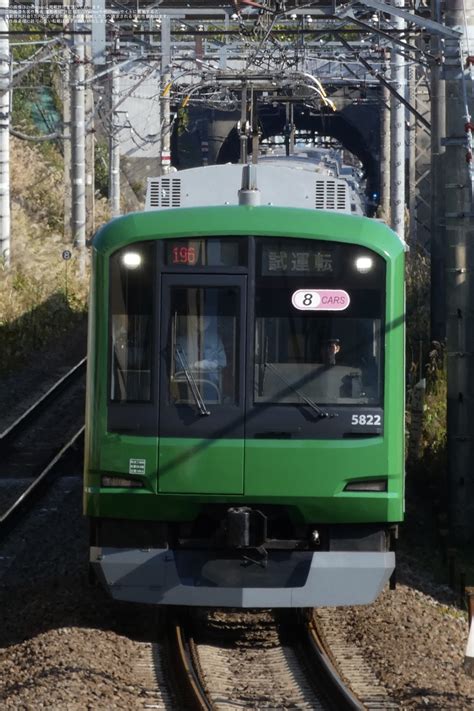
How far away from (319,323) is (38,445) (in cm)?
828

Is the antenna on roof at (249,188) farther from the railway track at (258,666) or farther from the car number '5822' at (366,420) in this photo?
the railway track at (258,666)

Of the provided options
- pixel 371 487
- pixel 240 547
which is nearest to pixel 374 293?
pixel 371 487

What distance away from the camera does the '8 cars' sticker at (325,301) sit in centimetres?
796

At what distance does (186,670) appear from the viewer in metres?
7.21

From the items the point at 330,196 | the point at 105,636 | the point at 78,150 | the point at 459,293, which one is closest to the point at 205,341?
the point at 330,196

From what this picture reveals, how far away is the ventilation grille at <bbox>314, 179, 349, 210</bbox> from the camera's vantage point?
29.3 ft

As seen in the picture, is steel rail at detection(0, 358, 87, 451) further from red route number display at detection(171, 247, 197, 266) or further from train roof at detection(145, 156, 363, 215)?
red route number display at detection(171, 247, 197, 266)

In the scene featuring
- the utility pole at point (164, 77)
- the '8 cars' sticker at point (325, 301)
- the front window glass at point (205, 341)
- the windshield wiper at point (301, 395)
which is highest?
the utility pole at point (164, 77)

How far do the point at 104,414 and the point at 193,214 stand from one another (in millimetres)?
1370

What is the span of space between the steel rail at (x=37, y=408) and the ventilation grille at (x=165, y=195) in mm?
6759

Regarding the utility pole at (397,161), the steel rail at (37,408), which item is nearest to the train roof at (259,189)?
the steel rail at (37,408)

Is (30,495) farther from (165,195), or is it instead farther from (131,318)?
(131,318)

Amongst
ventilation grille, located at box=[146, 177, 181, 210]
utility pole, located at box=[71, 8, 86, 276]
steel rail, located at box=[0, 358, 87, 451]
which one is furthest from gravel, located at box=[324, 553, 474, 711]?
utility pole, located at box=[71, 8, 86, 276]

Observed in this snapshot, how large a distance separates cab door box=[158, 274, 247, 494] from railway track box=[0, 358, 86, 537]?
3820mm
